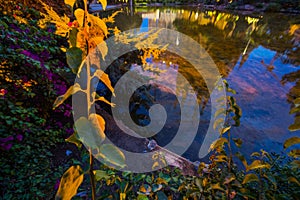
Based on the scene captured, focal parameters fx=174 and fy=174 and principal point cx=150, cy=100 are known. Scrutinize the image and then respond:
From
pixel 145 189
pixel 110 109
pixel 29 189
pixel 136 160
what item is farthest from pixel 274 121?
pixel 29 189

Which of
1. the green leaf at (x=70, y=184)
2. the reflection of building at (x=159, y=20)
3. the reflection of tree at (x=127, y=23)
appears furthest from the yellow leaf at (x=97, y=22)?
the reflection of building at (x=159, y=20)

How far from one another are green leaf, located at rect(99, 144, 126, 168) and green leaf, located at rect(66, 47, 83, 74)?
0.24 m

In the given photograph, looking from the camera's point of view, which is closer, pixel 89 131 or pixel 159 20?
pixel 89 131

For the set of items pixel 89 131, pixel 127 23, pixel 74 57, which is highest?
pixel 74 57

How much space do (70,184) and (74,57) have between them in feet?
1.20

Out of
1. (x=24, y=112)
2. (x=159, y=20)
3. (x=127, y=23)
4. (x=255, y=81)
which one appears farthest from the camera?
(x=159, y=20)

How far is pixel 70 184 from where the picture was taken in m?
0.51

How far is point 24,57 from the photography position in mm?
1762

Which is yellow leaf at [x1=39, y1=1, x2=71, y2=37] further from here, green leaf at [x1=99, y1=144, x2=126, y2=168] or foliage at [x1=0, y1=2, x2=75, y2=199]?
green leaf at [x1=99, y1=144, x2=126, y2=168]

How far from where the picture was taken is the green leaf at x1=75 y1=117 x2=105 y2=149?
1.56ft

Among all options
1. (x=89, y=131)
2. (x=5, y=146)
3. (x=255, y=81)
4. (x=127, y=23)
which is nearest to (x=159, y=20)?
(x=127, y=23)

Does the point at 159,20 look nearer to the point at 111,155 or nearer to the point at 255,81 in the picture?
the point at 255,81

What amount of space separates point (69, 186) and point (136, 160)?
2151mm

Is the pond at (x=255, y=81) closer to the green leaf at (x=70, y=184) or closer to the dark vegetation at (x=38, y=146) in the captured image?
the dark vegetation at (x=38, y=146)
